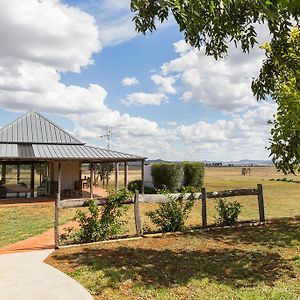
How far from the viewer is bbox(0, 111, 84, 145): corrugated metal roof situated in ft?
80.6

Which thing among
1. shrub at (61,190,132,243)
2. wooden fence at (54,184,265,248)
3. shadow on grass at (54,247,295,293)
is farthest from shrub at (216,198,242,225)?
shrub at (61,190,132,243)

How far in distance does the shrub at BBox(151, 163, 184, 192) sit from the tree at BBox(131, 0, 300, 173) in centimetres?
2073

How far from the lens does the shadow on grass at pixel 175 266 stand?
6828 millimetres

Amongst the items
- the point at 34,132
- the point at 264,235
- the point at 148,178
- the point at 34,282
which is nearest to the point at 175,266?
the point at 34,282

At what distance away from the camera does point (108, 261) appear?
26.4ft

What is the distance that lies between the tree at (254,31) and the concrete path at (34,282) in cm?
480

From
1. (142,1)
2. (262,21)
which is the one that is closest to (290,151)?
(262,21)

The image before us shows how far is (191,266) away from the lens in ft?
25.2

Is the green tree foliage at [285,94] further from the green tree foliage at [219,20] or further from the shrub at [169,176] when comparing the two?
the shrub at [169,176]

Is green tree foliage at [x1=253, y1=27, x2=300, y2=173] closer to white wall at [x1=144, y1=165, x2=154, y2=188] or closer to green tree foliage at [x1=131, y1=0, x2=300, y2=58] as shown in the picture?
green tree foliage at [x1=131, y1=0, x2=300, y2=58]

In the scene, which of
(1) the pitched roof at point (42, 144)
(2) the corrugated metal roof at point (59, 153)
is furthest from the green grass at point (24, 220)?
(1) the pitched roof at point (42, 144)

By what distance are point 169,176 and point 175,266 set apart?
74.3ft

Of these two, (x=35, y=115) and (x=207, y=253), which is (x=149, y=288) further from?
(x=35, y=115)

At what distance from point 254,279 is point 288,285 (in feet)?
2.08
